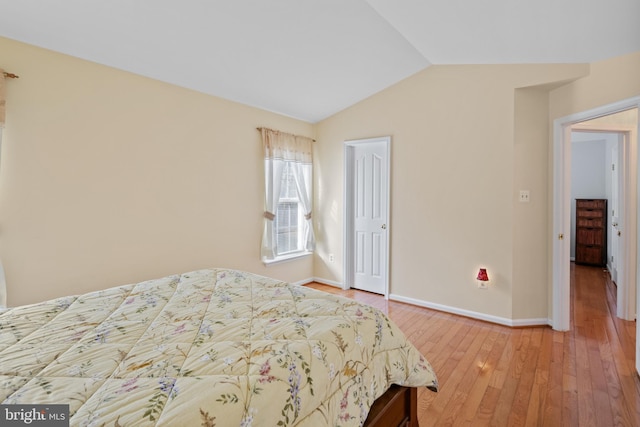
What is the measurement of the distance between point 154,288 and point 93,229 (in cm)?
104

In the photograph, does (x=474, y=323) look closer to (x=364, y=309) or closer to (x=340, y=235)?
(x=340, y=235)

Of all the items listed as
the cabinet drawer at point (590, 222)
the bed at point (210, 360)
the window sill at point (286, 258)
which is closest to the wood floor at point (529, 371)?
the bed at point (210, 360)

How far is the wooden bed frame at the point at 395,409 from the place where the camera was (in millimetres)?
1307

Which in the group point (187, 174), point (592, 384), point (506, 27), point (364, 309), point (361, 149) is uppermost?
point (506, 27)

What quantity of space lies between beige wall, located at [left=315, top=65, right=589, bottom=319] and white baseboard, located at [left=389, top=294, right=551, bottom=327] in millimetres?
45

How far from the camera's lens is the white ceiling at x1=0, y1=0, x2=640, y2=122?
2.01 meters

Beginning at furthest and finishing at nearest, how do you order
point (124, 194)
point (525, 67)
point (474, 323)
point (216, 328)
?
point (474, 323)
point (525, 67)
point (124, 194)
point (216, 328)

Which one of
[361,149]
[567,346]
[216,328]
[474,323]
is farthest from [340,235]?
[216,328]

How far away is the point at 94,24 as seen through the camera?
2051 millimetres

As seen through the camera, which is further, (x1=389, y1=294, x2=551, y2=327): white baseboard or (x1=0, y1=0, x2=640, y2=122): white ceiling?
(x1=389, y1=294, x2=551, y2=327): white baseboard

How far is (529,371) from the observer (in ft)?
7.28

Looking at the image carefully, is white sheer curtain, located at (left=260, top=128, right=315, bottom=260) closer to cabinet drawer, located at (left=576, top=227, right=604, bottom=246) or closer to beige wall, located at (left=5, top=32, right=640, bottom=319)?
beige wall, located at (left=5, top=32, right=640, bottom=319)

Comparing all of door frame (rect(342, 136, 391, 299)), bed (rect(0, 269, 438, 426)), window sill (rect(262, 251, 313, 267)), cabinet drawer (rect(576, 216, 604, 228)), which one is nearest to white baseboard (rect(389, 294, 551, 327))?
door frame (rect(342, 136, 391, 299))

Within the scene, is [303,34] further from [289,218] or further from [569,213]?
[569,213]
